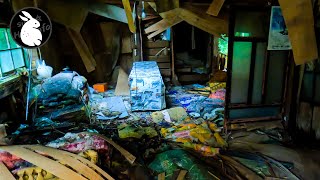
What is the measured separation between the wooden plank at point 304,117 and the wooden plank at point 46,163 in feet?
16.1

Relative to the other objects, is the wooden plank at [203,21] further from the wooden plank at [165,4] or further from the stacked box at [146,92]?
the stacked box at [146,92]

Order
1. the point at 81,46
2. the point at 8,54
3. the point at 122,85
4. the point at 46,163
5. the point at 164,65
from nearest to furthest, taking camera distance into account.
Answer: the point at 46,163 → the point at 81,46 → the point at 8,54 → the point at 122,85 → the point at 164,65

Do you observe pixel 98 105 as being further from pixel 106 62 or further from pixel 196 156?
pixel 196 156

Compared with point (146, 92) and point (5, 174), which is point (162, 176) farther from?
point (146, 92)

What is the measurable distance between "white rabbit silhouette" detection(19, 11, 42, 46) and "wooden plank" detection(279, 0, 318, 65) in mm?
4001

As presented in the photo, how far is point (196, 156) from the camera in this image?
184 inches

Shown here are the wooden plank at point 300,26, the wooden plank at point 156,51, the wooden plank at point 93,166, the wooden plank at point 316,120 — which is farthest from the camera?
the wooden plank at point 156,51

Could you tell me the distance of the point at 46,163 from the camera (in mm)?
3420

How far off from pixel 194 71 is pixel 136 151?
777 centimetres

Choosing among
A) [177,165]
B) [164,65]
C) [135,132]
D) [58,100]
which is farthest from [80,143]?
[164,65]

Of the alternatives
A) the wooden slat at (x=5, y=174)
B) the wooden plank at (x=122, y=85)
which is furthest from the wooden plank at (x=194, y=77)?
the wooden slat at (x=5, y=174)

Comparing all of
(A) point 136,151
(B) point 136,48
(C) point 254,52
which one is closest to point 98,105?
(B) point 136,48

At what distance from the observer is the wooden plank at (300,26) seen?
12.3 ft

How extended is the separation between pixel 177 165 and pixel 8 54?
5056 mm
